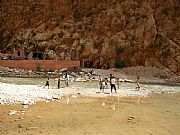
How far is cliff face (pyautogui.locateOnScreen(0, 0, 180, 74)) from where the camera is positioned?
167 ft

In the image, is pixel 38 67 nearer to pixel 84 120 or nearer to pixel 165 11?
pixel 165 11

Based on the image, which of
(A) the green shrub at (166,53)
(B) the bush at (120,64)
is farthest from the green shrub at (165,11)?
(B) the bush at (120,64)

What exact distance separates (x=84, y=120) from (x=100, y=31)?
42014mm

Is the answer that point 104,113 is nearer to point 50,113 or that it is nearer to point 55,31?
point 50,113

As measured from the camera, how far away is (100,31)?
5381cm

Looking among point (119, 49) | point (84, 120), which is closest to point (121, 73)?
point (119, 49)

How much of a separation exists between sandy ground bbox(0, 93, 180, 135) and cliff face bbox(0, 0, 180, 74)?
34094mm

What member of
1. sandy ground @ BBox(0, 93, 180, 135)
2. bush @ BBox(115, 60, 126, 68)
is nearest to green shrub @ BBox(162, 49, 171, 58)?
bush @ BBox(115, 60, 126, 68)

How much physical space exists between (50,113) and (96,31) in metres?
41.0

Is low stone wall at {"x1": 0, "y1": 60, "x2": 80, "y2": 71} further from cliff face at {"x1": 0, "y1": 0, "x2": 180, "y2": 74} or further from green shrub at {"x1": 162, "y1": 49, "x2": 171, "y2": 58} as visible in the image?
green shrub at {"x1": 162, "y1": 49, "x2": 171, "y2": 58}

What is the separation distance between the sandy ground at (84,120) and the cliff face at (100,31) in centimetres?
3409

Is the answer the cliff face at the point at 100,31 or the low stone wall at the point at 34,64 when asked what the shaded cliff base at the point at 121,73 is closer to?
the low stone wall at the point at 34,64

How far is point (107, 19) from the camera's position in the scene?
53812 millimetres

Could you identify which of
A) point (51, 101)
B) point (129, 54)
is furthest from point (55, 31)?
point (51, 101)
